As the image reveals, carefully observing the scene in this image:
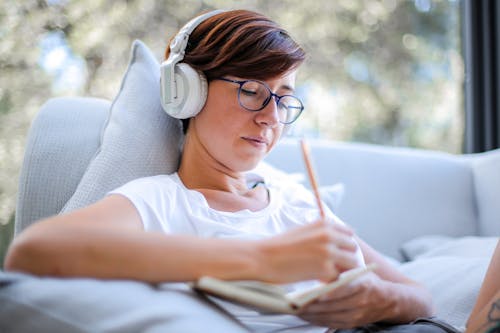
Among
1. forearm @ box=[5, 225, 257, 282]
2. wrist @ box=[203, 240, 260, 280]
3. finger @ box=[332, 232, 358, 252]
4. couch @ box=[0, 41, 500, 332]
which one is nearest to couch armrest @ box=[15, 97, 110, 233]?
couch @ box=[0, 41, 500, 332]

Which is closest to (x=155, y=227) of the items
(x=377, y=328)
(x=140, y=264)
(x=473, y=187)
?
(x=140, y=264)

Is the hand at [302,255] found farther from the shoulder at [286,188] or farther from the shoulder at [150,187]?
the shoulder at [286,188]

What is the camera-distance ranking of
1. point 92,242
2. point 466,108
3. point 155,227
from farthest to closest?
point 466,108 → point 155,227 → point 92,242

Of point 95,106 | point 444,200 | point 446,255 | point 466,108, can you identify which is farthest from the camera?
point 466,108

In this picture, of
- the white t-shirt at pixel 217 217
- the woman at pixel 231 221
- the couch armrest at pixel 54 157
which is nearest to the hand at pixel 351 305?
the woman at pixel 231 221

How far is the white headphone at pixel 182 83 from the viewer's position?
1.07m

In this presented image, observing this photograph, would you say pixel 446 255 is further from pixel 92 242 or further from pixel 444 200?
pixel 92 242

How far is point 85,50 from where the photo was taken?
6.44 ft

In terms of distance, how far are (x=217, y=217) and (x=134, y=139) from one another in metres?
0.33

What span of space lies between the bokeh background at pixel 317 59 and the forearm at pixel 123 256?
1.28 m

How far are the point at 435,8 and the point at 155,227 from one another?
2.13 m

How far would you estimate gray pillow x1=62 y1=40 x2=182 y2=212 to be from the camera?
114 centimetres

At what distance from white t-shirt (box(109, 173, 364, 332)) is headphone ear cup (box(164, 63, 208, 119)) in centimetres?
15

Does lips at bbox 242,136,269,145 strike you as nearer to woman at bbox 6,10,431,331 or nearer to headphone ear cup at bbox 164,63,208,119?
woman at bbox 6,10,431,331
